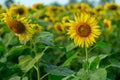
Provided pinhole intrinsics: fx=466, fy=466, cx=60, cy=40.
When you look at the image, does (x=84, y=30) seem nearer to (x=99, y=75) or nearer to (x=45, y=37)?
(x=99, y=75)

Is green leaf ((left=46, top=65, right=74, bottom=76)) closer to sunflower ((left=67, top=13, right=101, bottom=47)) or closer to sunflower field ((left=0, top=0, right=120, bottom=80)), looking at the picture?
sunflower field ((left=0, top=0, right=120, bottom=80))

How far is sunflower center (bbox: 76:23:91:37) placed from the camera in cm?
242

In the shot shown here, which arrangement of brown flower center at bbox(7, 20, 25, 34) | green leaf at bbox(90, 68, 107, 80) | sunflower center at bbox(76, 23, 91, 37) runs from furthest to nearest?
1. brown flower center at bbox(7, 20, 25, 34)
2. sunflower center at bbox(76, 23, 91, 37)
3. green leaf at bbox(90, 68, 107, 80)

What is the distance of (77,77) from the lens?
2344 mm

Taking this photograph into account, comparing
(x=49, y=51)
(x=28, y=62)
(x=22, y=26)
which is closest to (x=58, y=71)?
(x=28, y=62)

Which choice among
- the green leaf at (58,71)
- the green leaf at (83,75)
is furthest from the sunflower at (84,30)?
the green leaf at (58,71)

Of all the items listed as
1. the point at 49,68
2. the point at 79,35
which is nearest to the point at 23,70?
the point at 49,68

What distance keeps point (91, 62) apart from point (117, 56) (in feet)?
4.98

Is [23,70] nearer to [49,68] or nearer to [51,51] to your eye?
[49,68]

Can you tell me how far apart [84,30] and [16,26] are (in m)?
0.39

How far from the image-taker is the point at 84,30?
2416 millimetres

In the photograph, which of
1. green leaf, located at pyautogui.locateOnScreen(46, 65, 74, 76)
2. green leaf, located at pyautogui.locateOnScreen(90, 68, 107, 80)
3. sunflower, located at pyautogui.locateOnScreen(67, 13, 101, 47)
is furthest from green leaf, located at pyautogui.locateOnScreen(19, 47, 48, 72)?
green leaf, located at pyautogui.locateOnScreen(90, 68, 107, 80)

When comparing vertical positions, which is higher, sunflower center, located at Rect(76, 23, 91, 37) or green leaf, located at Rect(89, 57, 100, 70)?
sunflower center, located at Rect(76, 23, 91, 37)

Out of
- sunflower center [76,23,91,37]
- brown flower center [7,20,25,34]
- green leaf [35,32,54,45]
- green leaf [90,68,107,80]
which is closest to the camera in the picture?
green leaf [90,68,107,80]
